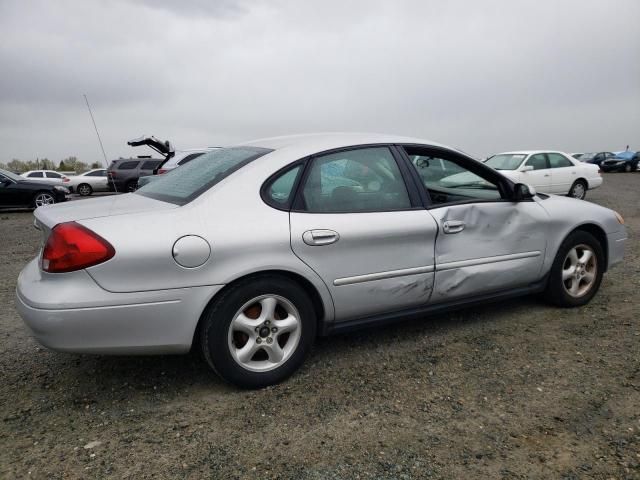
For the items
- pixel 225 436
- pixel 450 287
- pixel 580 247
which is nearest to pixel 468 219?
pixel 450 287

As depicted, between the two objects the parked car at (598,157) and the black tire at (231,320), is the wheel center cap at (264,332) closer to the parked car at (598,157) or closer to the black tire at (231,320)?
the black tire at (231,320)

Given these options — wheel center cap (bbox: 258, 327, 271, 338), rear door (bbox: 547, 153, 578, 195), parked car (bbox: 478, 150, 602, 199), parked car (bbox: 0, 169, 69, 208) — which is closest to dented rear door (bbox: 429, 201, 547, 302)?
wheel center cap (bbox: 258, 327, 271, 338)

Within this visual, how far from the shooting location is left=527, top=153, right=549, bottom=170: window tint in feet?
41.3

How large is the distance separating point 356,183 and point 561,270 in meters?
1.94

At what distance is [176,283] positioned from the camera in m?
2.50

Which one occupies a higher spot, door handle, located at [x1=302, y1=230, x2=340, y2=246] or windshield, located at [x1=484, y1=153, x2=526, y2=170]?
door handle, located at [x1=302, y1=230, x2=340, y2=246]

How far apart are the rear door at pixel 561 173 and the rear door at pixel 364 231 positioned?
36.6 ft

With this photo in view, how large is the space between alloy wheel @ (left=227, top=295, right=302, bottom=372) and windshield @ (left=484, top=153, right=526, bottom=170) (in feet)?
36.0

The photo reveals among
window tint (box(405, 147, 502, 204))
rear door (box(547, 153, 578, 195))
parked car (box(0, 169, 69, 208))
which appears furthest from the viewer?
rear door (box(547, 153, 578, 195))

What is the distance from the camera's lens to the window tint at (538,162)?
41.3 feet

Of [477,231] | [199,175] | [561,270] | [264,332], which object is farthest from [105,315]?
[561,270]

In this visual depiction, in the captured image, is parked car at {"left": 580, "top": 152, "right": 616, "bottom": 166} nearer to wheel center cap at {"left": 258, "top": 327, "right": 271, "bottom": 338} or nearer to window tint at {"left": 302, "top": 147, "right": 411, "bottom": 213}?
window tint at {"left": 302, "top": 147, "right": 411, "bottom": 213}

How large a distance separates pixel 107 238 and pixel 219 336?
2.45 ft

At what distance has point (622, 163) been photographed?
31062 mm
